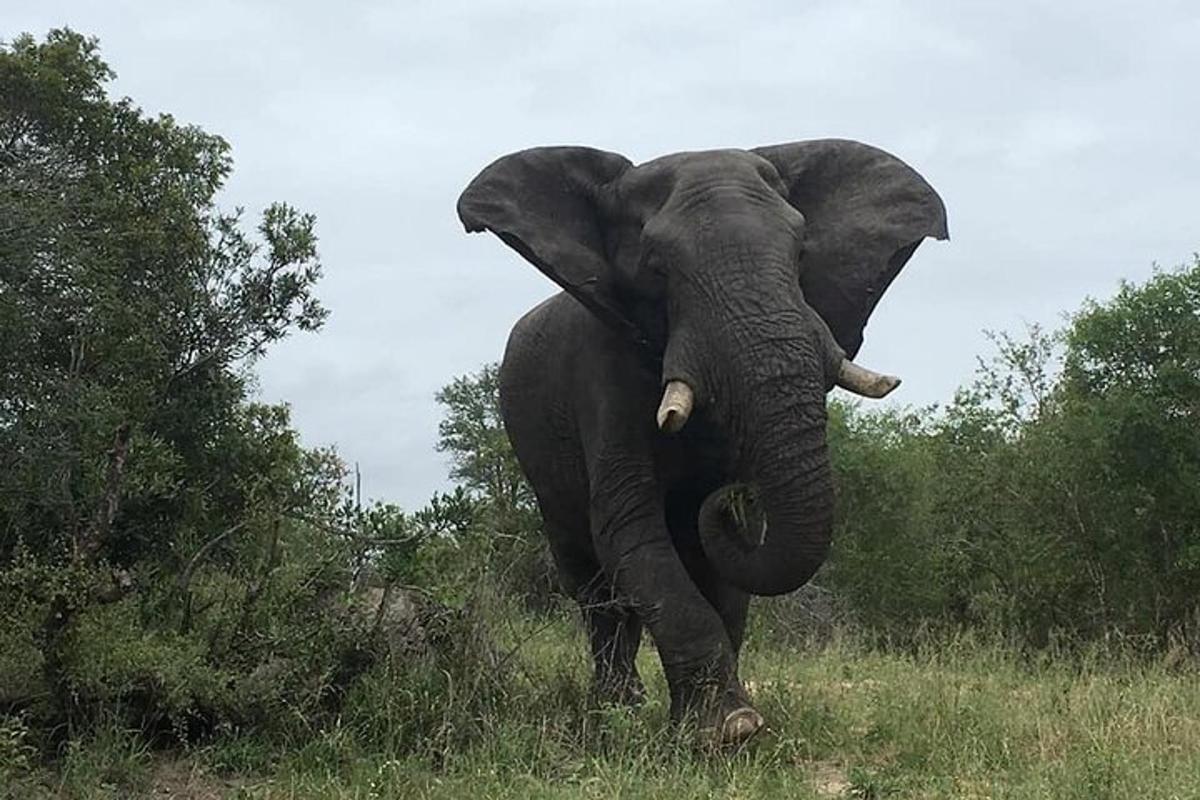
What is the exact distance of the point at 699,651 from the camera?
6.80m

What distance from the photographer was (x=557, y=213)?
7.63 meters

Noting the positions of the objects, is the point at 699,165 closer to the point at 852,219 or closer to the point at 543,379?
the point at 852,219

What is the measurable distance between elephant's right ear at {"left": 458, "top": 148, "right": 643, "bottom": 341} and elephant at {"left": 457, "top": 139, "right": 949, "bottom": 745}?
0.01 meters

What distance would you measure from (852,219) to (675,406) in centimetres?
172

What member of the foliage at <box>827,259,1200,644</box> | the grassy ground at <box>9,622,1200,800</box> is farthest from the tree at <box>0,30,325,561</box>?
the foliage at <box>827,259,1200,644</box>

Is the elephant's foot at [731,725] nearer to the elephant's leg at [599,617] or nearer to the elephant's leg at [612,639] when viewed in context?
the elephant's leg at [599,617]

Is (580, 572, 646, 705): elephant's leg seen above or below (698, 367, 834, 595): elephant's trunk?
below

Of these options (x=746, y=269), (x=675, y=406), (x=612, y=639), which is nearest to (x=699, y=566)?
(x=612, y=639)

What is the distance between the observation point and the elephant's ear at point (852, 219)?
7281mm

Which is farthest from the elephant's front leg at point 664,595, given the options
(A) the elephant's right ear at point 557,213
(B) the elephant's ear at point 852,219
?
(B) the elephant's ear at point 852,219

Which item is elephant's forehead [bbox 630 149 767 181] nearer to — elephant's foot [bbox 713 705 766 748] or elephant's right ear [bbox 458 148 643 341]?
elephant's right ear [bbox 458 148 643 341]

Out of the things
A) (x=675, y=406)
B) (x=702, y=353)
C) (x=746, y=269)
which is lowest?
(x=675, y=406)

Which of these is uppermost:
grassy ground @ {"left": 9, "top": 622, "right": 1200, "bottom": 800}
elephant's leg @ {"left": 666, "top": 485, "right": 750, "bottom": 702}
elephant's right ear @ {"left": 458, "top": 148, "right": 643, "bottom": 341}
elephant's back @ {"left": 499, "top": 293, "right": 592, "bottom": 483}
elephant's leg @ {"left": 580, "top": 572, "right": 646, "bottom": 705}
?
elephant's right ear @ {"left": 458, "top": 148, "right": 643, "bottom": 341}

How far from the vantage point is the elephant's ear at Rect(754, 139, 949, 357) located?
287 inches
